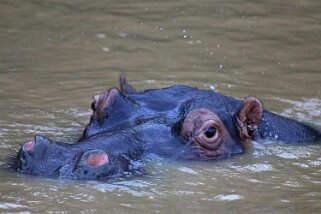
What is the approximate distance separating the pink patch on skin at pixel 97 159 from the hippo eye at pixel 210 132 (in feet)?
3.64

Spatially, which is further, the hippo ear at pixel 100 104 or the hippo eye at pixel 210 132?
the hippo ear at pixel 100 104

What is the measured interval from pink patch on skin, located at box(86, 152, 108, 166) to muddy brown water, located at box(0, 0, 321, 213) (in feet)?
0.48

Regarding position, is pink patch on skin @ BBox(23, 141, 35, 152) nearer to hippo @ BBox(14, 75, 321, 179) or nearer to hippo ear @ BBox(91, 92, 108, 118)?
hippo @ BBox(14, 75, 321, 179)

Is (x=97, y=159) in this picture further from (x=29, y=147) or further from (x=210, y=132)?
(x=210, y=132)

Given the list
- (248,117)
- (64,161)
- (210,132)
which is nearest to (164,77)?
(248,117)

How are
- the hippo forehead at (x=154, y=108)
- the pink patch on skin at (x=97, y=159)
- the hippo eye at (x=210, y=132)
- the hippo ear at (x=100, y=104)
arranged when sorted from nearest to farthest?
the pink patch on skin at (x=97, y=159) → the hippo eye at (x=210, y=132) → the hippo forehead at (x=154, y=108) → the hippo ear at (x=100, y=104)

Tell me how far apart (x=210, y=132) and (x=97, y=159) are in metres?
1.23

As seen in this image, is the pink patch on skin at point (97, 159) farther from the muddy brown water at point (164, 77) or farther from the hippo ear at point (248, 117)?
the hippo ear at point (248, 117)

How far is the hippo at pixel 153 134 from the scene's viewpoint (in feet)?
20.7

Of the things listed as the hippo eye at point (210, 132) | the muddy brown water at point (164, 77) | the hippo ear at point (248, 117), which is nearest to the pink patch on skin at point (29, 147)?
the muddy brown water at point (164, 77)

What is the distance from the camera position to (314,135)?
8047 millimetres

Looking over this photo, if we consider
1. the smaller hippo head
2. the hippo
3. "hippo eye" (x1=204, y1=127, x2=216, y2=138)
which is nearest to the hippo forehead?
the hippo

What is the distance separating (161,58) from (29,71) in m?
1.58

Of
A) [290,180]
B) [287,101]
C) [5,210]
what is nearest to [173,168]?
[290,180]
